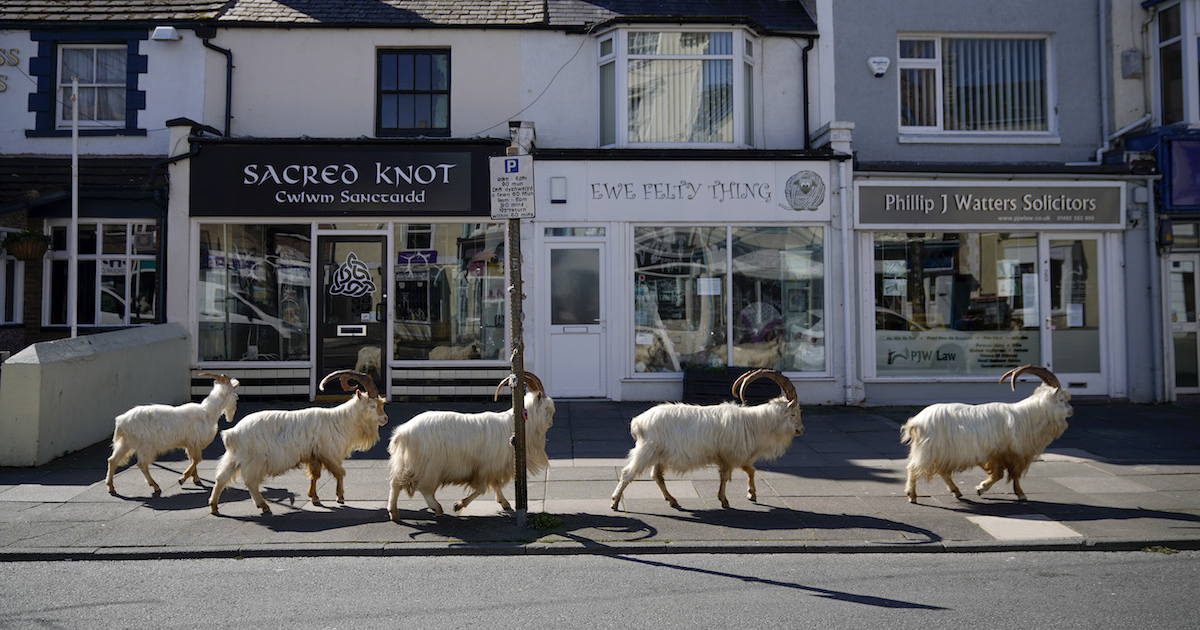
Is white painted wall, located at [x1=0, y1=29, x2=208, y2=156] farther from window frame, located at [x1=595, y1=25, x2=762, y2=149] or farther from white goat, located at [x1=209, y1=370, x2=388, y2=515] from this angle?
white goat, located at [x1=209, y1=370, x2=388, y2=515]

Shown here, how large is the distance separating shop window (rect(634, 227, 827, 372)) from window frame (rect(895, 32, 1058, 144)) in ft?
8.47

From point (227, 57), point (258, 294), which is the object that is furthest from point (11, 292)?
point (227, 57)

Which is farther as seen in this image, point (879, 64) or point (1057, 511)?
point (879, 64)

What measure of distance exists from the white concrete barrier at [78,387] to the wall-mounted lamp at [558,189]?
609 cm

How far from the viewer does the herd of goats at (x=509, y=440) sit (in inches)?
263

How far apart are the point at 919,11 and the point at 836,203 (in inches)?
146

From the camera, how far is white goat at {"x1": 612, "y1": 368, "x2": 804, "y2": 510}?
6.97 m

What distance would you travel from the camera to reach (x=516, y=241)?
6648 mm

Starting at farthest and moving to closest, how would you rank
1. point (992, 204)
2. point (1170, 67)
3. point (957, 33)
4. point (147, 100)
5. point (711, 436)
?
point (957, 33), point (1170, 67), point (147, 100), point (992, 204), point (711, 436)

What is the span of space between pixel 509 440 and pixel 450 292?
6242 mm

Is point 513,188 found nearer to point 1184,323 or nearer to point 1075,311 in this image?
point 1075,311

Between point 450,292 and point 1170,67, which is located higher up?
point 1170,67

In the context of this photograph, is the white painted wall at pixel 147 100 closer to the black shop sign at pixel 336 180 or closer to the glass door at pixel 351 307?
the black shop sign at pixel 336 180

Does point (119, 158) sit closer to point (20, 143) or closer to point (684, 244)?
point (20, 143)
